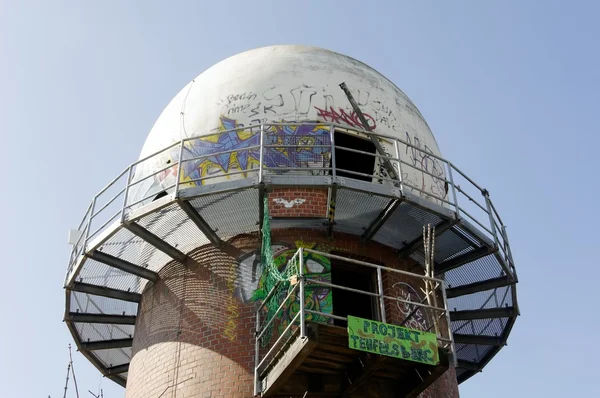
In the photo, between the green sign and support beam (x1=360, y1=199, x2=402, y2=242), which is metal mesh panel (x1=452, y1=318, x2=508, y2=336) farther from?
the green sign

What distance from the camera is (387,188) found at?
41.0 feet

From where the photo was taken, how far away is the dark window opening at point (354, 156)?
14727 mm

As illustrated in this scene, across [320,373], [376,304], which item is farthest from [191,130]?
[320,373]

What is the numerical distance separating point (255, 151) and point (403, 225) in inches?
121

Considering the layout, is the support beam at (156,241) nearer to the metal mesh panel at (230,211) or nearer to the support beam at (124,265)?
the support beam at (124,265)

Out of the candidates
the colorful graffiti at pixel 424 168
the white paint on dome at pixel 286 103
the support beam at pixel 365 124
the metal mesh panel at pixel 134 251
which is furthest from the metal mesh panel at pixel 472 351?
the metal mesh panel at pixel 134 251

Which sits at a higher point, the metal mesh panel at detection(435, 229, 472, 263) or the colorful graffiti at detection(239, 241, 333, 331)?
the metal mesh panel at detection(435, 229, 472, 263)

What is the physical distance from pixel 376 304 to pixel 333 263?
1070 mm

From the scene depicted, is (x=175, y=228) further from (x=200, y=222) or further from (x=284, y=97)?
(x=284, y=97)

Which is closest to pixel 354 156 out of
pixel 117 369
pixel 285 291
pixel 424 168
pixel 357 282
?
pixel 424 168

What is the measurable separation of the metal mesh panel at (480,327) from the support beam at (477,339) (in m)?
0.07

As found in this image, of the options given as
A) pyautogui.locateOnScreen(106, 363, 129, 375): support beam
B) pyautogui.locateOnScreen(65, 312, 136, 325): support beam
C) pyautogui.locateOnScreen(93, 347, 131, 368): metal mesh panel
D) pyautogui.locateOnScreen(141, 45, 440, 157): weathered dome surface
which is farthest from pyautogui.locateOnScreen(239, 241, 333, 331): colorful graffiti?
pyautogui.locateOnScreen(106, 363, 129, 375): support beam

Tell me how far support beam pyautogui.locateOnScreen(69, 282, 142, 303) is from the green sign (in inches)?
252

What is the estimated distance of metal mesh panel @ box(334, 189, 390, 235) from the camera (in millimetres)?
12609
